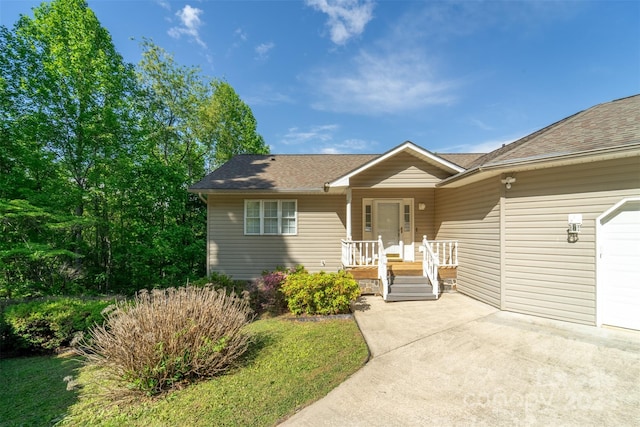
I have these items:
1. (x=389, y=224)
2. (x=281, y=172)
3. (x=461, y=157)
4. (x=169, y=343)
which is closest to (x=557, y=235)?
(x=389, y=224)

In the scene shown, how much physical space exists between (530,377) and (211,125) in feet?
61.9

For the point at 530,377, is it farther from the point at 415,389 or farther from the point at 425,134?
the point at 425,134

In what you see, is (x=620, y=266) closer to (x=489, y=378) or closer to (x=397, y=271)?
(x=489, y=378)

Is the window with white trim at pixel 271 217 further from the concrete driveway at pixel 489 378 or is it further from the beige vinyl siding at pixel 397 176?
the concrete driveway at pixel 489 378

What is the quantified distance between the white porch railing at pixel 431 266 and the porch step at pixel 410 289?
17 cm

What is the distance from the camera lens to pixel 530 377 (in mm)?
3365

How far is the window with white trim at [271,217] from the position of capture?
907 cm

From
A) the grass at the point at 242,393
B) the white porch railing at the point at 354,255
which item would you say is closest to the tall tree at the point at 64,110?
the grass at the point at 242,393

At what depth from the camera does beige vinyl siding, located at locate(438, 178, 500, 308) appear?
6.19 metres

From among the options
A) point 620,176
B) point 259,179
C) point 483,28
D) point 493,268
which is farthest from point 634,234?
point 259,179

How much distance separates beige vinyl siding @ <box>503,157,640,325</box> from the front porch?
1.75 metres

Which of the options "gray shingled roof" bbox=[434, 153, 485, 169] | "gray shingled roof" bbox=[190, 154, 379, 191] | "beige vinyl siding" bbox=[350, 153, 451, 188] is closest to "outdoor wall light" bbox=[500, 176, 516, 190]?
"beige vinyl siding" bbox=[350, 153, 451, 188]

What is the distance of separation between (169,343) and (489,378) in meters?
4.32

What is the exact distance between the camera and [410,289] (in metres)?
7.19
